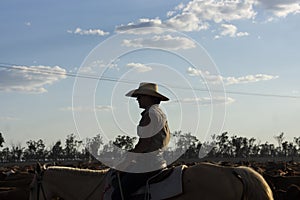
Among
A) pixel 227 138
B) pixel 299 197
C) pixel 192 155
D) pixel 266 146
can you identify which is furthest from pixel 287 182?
pixel 266 146

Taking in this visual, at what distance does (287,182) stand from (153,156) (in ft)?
55.7

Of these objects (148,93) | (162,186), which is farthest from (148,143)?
(148,93)

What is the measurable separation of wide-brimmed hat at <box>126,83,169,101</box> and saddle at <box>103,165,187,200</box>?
101 centimetres

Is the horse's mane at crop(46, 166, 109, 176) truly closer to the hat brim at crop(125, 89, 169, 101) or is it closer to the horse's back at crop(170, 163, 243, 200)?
the hat brim at crop(125, 89, 169, 101)

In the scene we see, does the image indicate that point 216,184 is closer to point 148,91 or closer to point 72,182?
point 148,91

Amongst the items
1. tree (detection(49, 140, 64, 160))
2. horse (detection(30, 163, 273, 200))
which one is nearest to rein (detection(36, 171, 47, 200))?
horse (detection(30, 163, 273, 200))

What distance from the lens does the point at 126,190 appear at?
6348 millimetres

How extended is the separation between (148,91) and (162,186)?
4.21 ft

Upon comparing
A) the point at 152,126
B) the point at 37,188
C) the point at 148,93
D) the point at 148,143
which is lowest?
the point at 37,188

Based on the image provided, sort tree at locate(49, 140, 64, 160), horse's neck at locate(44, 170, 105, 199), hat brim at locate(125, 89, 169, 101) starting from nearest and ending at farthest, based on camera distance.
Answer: hat brim at locate(125, 89, 169, 101)
horse's neck at locate(44, 170, 105, 199)
tree at locate(49, 140, 64, 160)

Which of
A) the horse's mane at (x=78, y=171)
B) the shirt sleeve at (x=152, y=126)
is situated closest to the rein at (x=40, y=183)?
the horse's mane at (x=78, y=171)

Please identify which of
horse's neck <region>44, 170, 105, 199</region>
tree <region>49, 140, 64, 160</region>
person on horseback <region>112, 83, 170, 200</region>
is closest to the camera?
person on horseback <region>112, 83, 170, 200</region>

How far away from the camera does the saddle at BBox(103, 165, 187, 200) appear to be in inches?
246

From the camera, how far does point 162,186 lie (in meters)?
6.34
